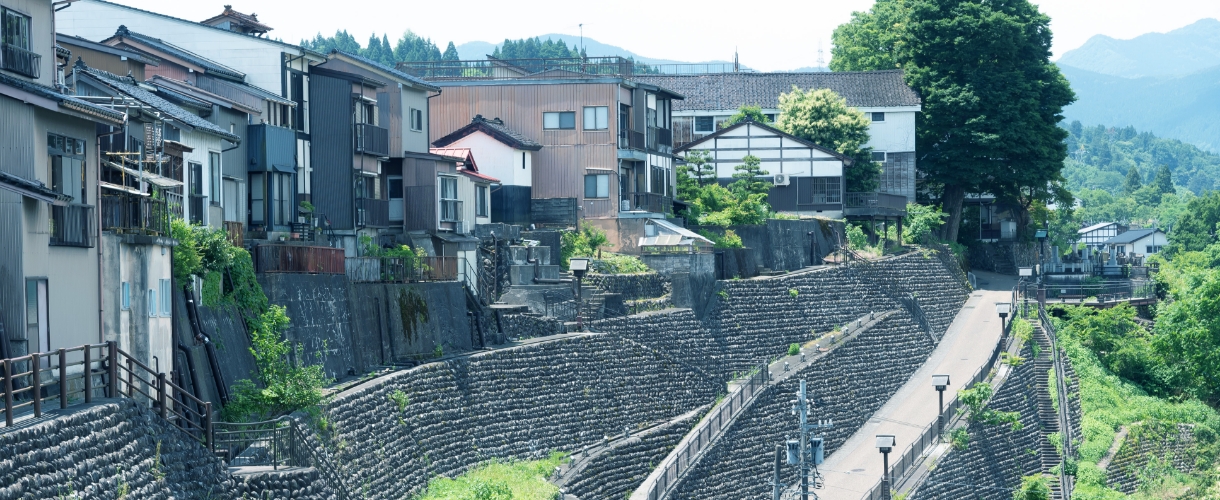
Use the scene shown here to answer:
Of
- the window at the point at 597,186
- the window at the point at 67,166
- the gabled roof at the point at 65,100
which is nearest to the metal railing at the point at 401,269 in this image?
the window at the point at 67,166

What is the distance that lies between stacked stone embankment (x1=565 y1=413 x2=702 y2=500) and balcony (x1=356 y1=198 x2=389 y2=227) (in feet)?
30.9

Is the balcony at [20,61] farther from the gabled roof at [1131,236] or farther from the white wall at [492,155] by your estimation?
the gabled roof at [1131,236]

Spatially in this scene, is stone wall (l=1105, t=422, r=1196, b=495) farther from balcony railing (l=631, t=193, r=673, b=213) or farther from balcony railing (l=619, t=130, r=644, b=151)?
balcony railing (l=619, t=130, r=644, b=151)

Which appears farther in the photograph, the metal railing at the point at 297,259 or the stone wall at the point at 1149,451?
the stone wall at the point at 1149,451

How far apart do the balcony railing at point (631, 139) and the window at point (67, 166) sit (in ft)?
102

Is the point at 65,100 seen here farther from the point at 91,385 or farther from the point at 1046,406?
the point at 1046,406

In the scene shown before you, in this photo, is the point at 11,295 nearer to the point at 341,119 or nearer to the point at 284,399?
the point at 284,399

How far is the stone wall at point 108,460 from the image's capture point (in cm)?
1781

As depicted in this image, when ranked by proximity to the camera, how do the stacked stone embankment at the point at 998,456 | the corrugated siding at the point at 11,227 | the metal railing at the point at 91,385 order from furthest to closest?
the stacked stone embankment at the point at 998,456 < the corrugated siding at the point at 11,227 < the metal railing at the point at 91,385

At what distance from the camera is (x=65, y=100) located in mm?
22625

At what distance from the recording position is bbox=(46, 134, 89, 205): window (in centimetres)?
2314

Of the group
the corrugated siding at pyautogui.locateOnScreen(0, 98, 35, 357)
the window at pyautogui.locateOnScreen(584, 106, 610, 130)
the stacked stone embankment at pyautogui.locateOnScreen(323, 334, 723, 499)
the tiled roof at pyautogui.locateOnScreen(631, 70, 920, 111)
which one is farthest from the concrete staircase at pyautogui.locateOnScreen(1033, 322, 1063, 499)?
the corrugated siding at pyautogui.locateOnScreen(0, 98, 35, 357)

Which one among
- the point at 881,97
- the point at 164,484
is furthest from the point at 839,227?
the point at 164,484

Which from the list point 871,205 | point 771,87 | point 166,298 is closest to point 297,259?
point 166,298
